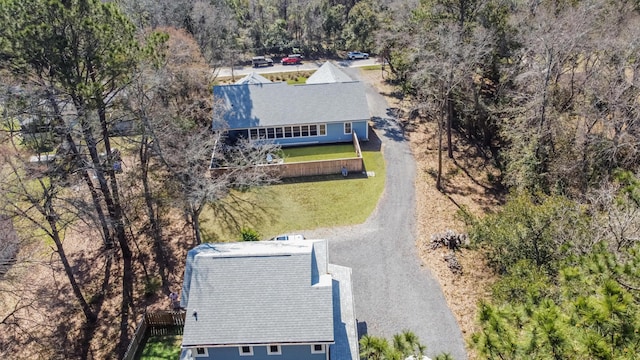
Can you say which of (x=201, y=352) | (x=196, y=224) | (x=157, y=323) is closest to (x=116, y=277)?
(x=157, y=323)

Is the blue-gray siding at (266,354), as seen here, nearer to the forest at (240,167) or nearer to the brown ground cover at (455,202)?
the forest at (240,167)

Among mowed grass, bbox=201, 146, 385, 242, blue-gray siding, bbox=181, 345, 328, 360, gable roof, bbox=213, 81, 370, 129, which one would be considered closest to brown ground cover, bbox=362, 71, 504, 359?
mowed grass, bbox=201, 146, 385, 242

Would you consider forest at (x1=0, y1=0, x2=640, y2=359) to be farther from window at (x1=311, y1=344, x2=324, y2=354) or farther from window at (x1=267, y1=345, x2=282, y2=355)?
window at (x1=267, y1=345, x2=282, y2=355)

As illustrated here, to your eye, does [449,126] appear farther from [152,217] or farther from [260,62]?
[260,62]

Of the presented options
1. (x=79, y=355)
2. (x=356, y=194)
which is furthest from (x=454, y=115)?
(x=79, y=355)

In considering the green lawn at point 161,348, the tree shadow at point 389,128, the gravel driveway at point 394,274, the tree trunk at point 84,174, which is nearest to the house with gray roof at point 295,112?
the tree shadow at point 389,128

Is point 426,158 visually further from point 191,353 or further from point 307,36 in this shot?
point 307,36
